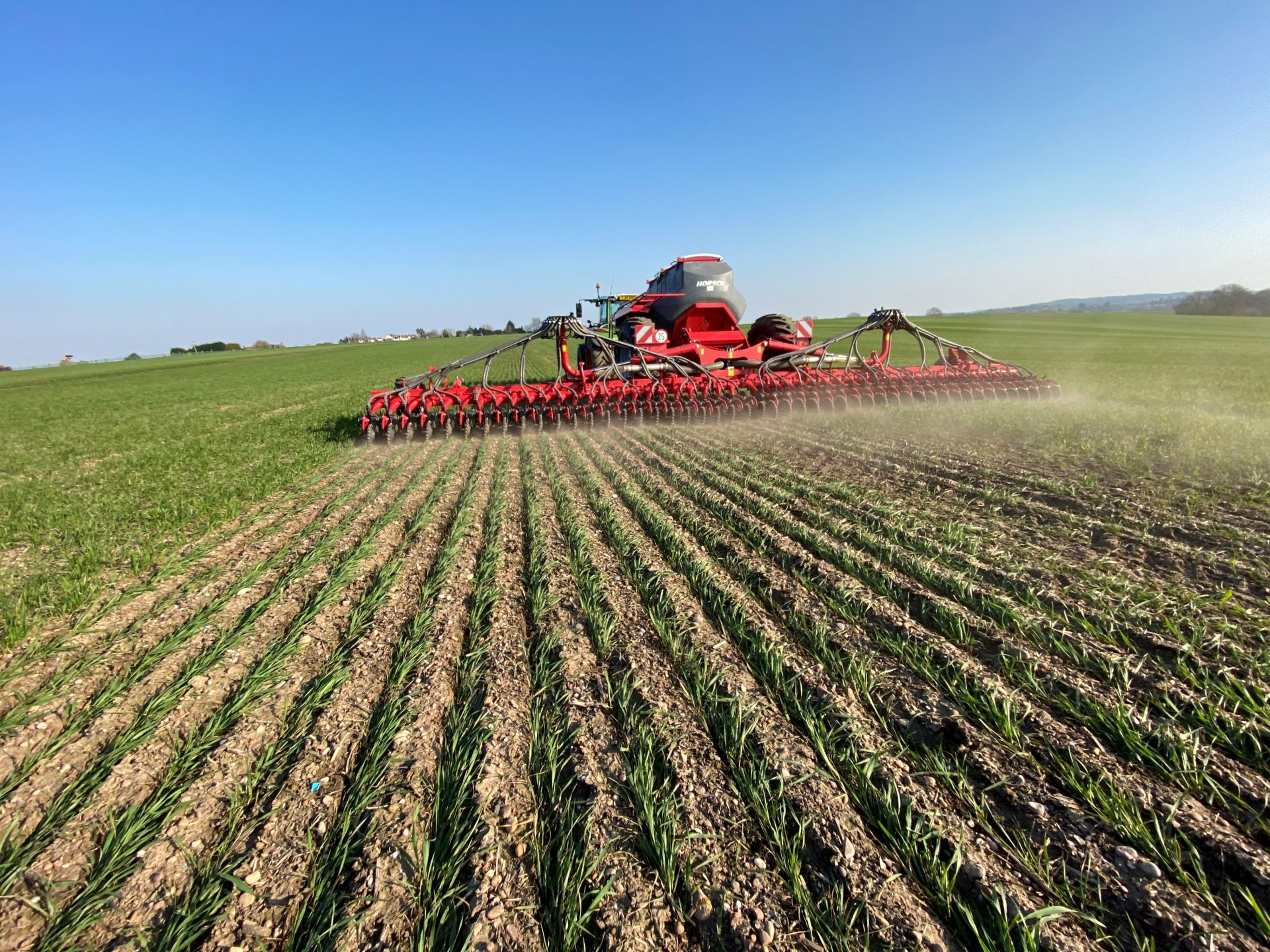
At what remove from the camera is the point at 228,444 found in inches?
391

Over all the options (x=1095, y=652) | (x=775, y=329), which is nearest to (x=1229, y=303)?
(x=775, y=329)

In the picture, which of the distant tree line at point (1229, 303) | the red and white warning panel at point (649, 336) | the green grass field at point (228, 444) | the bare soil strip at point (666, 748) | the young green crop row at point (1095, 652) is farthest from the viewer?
the distant tree line at point (1229, 303)

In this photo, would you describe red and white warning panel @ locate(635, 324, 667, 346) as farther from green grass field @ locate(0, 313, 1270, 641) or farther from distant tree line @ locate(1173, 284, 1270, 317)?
distant tree line @ locate(1173, 284, 1270, 317)

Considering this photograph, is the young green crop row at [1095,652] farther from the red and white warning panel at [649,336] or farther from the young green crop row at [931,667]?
the red and white warning panel at [649,336]

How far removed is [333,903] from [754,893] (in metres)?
1.28

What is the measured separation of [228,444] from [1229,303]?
8935 cm

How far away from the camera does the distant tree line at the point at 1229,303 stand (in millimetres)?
57781

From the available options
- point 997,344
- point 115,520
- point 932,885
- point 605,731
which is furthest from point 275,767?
point 997,344

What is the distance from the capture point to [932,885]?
1688 mm

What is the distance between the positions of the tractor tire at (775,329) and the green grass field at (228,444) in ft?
12.1

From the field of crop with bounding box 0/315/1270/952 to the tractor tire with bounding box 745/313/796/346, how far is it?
27.8 ft

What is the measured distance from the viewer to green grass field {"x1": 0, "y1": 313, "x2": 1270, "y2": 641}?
4723 millimetres

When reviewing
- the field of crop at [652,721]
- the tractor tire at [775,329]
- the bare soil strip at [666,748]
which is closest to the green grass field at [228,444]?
the field of crop at [652,721]

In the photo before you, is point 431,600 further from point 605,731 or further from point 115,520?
point 115,520
